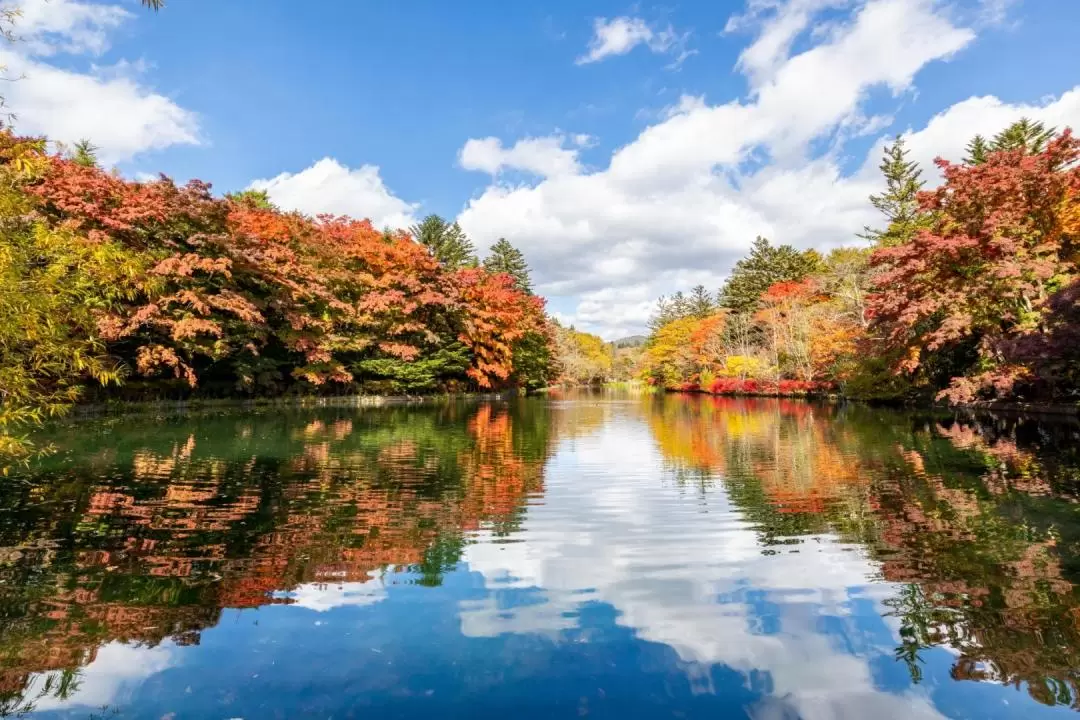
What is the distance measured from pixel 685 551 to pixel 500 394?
1340 inches

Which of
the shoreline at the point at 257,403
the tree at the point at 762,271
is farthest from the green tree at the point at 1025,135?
the shoreline at the point at 257,403

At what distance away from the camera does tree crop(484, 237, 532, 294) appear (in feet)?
200

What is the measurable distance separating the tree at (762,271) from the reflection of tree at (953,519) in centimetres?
4023

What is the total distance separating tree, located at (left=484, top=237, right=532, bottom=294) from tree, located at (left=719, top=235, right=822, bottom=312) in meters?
19.7

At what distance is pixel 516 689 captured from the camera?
3.34 m

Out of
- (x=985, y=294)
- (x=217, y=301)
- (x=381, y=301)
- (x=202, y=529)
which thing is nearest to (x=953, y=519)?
(x=202, y=529)

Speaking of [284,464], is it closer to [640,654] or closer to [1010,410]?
[640,654]

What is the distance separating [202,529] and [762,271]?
181ft

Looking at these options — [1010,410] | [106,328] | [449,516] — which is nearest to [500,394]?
[106,328]

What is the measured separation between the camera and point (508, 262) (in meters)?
61.1

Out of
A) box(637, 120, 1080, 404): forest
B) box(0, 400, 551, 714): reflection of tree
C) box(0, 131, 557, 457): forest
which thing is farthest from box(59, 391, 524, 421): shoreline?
box(637, 120, 1080, 404): forest

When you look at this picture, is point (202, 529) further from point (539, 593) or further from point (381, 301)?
point (381, 301)

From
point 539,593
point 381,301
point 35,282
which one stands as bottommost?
point 539,593

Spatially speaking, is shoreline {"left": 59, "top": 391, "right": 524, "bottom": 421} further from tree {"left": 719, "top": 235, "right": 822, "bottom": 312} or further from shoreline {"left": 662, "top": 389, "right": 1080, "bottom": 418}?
tree {"left": 719, "top": 235, "right": 822, "bottom": 312}
